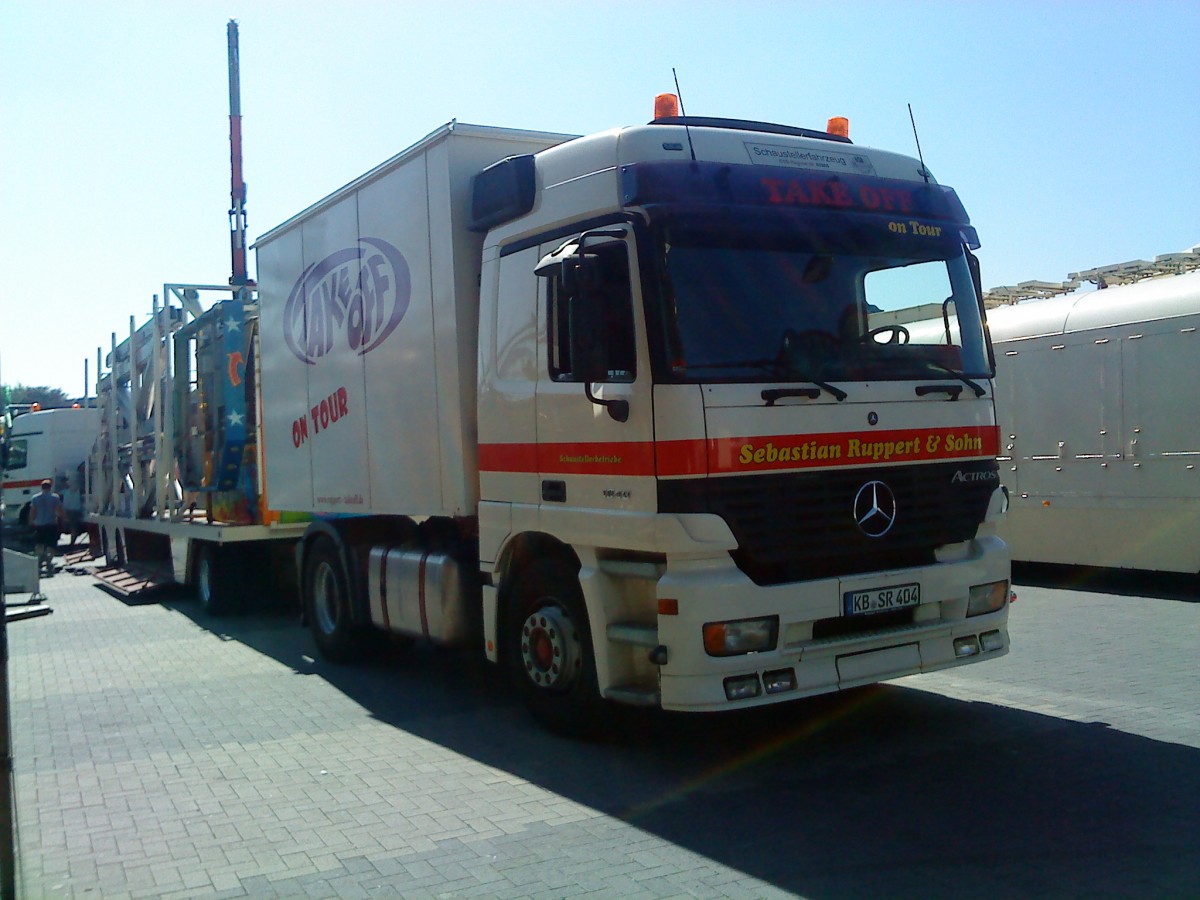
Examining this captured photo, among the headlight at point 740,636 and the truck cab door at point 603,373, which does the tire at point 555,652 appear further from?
the headlight at point 740,636

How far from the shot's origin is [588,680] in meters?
6.52

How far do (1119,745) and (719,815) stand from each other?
7.77 feet

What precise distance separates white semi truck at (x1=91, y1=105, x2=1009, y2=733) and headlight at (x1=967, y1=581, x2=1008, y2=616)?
16mm

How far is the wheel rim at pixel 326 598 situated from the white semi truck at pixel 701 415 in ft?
6.47

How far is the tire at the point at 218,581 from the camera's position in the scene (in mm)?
13055

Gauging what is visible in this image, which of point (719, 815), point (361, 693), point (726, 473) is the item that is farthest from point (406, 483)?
point (719, 815)

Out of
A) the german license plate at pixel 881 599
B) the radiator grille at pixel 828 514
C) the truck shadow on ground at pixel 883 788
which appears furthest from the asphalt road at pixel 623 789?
the radiator grille at pixel 828 514

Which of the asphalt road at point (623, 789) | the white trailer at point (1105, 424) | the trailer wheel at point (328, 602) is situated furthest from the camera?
the white trailer at point (1105, 424)

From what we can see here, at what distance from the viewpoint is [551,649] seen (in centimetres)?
673

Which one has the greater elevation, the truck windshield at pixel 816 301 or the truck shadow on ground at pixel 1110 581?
the truck windshield at pixel 816 301

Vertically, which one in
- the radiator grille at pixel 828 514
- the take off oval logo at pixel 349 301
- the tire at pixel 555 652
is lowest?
the tire at pixel 555 652

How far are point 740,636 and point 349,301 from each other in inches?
200

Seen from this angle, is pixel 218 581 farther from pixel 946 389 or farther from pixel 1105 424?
pixel 1105 424

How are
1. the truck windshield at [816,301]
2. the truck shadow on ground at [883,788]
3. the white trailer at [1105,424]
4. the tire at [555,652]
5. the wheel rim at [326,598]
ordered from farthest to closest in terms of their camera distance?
the white trailer at [1105,424], the wheel rim at [326,598], the tire at [555,652], the truck windshield at [816,301], the truck shadow on ground at [883,788]
